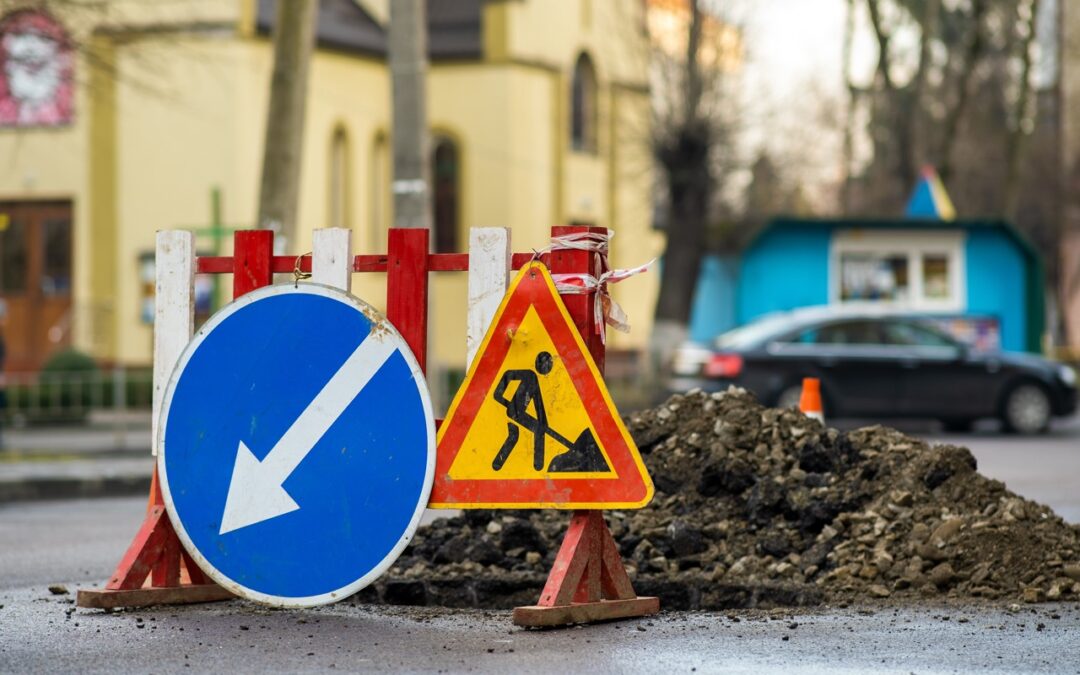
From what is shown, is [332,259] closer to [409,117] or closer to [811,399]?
[811,399]

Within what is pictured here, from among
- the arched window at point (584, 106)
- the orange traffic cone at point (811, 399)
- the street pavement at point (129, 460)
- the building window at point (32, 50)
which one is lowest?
the street pavement at point (129, 460)

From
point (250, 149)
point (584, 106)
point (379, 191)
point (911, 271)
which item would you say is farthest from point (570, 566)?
point (584, 106)

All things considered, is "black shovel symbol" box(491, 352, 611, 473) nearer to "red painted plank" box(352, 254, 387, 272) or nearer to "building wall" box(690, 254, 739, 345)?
"red painted plank" box(352, 254, 387, 272)

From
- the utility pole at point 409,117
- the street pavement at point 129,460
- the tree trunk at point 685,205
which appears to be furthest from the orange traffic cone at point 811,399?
the tree trunk at point 685,205

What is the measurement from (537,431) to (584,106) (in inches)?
1401

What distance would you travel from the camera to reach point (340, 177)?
119 feet

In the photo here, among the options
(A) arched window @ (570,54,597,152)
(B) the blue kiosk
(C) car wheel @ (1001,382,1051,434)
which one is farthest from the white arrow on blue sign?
(A) arched window @ (570,54,597,152)

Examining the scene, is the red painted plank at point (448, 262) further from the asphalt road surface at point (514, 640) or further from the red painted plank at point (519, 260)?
the asphalt road surface at point (514, 640)

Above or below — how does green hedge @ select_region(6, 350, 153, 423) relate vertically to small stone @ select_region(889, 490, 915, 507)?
below

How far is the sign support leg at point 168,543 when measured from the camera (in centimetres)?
720

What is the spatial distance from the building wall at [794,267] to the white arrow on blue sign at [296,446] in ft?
69.0

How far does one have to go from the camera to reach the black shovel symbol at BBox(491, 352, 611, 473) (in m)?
6.70

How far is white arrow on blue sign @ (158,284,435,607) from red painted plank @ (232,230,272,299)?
0.30 metres

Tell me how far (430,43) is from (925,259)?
1436 cm
